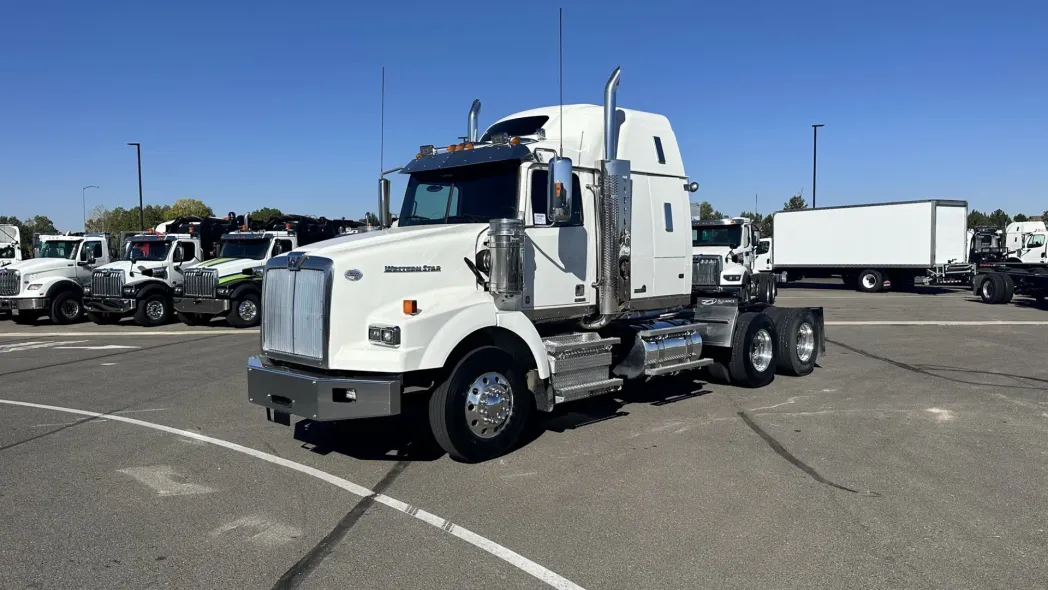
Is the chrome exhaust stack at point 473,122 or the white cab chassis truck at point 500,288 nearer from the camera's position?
the white cab chassis truck at point 500,288

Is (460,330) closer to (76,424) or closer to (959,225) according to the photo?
(76,424)

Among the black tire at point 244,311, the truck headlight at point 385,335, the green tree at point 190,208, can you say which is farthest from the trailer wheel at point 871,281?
the green tree at point 190,208

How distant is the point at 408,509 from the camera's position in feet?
17.5

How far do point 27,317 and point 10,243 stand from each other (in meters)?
6.69

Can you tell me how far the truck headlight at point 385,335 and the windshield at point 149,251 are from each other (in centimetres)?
1614

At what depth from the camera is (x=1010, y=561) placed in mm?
4355

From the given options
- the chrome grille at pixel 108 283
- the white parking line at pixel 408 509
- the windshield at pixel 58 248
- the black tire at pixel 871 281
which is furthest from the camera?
the black tire at pixel 871 281

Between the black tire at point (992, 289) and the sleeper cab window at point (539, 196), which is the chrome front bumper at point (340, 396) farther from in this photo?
the black tire at point (992, 289)

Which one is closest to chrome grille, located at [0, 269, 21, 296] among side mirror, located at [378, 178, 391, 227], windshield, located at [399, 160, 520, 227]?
side mirror, located at [378, 178, 391, 227]

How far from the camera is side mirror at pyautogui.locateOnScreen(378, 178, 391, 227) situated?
822 centimetres

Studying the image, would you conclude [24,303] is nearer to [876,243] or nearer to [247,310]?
[247,310]

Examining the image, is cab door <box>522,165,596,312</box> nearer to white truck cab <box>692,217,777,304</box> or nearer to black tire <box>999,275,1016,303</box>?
white truck cab <box>692,217,777,304</box>

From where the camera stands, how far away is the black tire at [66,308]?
19.8 metres

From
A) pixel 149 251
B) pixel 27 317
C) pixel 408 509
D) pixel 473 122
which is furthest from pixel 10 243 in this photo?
pixel 408 509
